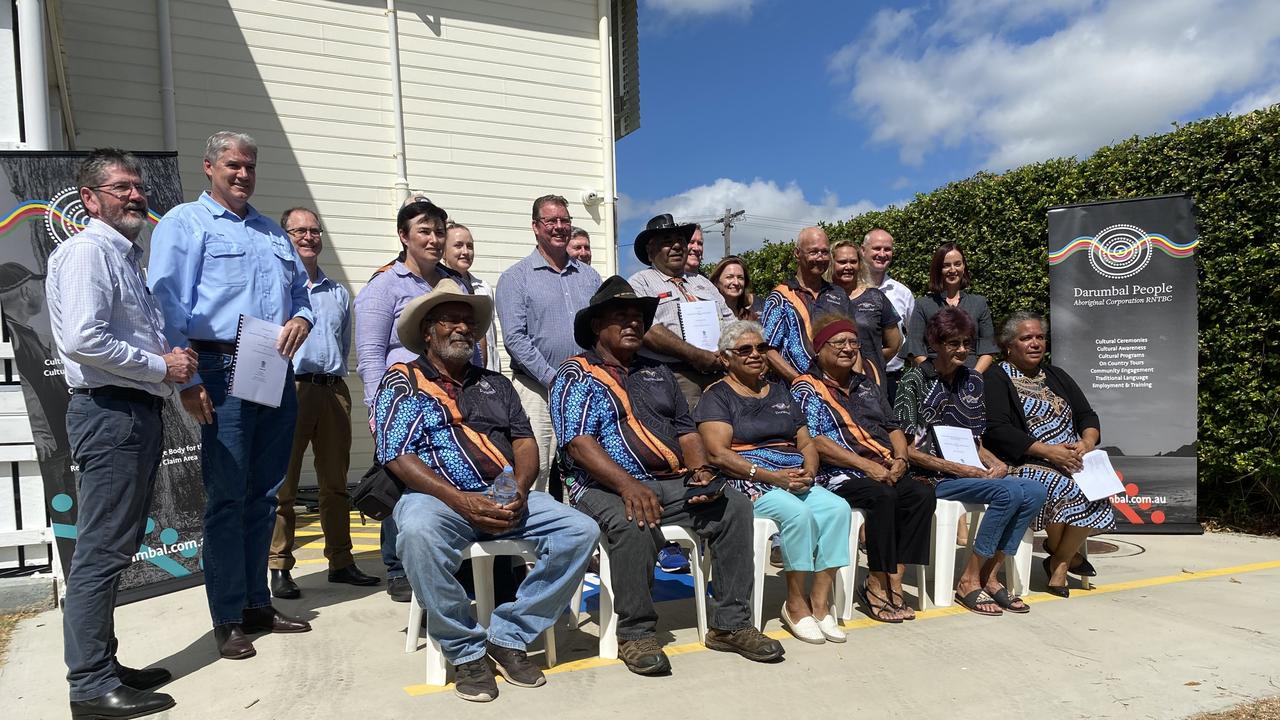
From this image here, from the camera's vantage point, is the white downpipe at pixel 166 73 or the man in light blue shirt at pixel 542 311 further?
the white downpipe at pixel 166 73

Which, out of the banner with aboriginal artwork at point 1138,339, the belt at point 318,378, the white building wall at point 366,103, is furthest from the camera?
the white building wall at point 366,103

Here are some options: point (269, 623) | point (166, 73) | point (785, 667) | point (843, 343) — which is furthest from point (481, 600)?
point (166, 73)

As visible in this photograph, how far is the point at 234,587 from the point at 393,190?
5440 mm

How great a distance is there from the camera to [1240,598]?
4.52 m

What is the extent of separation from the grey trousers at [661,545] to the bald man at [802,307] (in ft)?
4.29

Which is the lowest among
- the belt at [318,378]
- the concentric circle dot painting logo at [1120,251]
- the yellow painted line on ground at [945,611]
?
the yellow painted line on ground at [945,611]

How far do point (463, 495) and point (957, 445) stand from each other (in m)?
2.70

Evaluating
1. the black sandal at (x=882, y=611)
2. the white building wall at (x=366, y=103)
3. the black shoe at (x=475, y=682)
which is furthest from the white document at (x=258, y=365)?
the white building wall at (x=366, y=103)

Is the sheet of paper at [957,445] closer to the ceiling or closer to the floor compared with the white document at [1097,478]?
closer to the ceiling

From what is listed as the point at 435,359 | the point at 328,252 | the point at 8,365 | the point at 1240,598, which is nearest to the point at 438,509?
the point at 435,359

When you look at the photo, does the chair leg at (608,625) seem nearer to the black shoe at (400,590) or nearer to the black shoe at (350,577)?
the black shoe at (400,590)

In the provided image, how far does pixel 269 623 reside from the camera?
3.92 m

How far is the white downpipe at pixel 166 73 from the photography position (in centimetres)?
752

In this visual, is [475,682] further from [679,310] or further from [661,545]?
[679,310]
